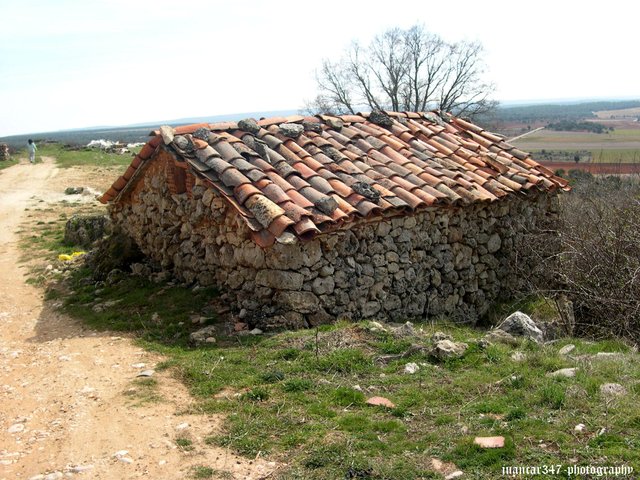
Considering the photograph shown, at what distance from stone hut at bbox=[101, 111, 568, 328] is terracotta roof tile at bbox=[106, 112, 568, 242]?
0.9 inches

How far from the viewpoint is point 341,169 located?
319 inches

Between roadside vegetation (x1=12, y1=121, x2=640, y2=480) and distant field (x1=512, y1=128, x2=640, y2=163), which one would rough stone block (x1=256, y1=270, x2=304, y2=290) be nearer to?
roadside vegetation (x1=12, y1=121, x2=640, y2=480)

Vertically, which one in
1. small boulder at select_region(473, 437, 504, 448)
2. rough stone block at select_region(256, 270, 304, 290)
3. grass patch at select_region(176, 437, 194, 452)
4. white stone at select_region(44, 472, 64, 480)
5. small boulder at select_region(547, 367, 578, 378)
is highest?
rough stone block at select_region(256, 270, 304, 290)

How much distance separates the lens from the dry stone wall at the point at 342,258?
685cm

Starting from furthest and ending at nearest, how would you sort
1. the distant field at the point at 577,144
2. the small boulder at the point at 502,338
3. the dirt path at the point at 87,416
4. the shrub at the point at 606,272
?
the distant field at the point at 577,144 < the shrub at the point at 606,272 < the small boulder at the point at 502,338 < the dirt path at the point at 87,416

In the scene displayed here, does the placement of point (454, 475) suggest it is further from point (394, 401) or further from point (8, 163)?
point (8, 163)

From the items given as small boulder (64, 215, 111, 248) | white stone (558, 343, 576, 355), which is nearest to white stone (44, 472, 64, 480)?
white stone (558, 343, 576, 355)

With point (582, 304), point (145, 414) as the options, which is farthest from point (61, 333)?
point (582, 304)

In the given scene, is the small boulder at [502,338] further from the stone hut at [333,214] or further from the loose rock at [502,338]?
the stone hut at [333,214]

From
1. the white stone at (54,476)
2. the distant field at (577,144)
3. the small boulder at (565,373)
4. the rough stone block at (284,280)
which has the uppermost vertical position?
the distant field at (577,144)

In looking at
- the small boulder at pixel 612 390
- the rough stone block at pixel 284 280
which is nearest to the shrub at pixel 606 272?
the small boulder at pixel 612 390

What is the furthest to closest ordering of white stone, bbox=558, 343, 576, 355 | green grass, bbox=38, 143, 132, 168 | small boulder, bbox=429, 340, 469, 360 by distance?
green grass, bbox=38, 143, 132, 168 < white stone, bbox=558, 343, 576, 355 < small boulder, bbox=429, 340, 469, 360

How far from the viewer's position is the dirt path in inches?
161

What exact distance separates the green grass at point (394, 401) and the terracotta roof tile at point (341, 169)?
57.4 inches
